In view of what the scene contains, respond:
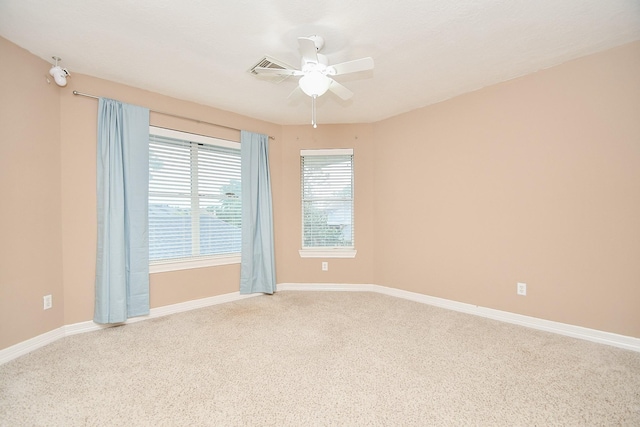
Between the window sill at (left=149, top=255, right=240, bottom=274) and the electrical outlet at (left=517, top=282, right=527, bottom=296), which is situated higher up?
the window sill at (left=149, top=255, right=240, bottom=274)

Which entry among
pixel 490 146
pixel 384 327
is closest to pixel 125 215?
pixel 384 327

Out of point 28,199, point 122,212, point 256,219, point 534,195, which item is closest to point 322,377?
point 256,219

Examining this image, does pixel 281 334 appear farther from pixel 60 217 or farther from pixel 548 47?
pixel 548 47

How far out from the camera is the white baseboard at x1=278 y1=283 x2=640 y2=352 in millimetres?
2189

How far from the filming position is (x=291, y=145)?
3994 millimetres

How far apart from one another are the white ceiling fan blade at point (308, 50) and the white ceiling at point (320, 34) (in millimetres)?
265

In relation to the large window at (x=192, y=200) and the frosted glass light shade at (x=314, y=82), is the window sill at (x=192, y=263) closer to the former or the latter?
the large window at (x=192, y=200)

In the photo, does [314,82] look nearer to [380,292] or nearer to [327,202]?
[327,202]

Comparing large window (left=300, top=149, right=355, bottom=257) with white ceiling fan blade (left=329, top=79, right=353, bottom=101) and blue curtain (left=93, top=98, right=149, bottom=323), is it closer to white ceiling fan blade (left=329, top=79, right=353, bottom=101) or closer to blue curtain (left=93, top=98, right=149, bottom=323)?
white ceiling fan blade (left=329, top=79, right=353, bottom=101)

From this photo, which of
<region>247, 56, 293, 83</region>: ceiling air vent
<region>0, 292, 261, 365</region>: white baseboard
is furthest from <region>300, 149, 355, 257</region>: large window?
<region>247, 56, 293, 83</region>: ceiling air vent

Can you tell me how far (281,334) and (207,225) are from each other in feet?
5.66

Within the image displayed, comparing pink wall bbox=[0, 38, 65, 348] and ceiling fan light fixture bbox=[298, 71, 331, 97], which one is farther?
pink wall bbox=[0, 38, 65, 348]

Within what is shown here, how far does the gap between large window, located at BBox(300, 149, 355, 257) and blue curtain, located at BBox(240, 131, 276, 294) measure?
0.55 metres

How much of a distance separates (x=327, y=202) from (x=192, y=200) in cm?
184
